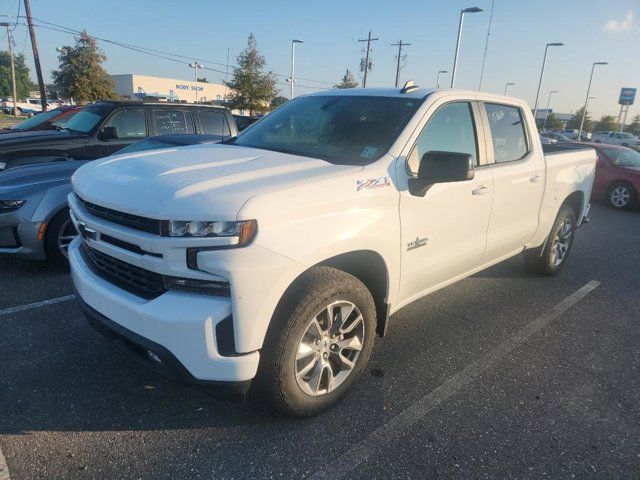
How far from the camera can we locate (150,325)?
218cm

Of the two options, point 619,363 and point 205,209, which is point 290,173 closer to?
point 205,209

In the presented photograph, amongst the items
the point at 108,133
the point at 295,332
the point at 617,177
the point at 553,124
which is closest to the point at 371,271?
the point at 295,332

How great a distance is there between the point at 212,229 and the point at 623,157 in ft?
41.1

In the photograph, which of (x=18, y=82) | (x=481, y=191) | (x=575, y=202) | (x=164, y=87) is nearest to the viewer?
(x=481, y=191)

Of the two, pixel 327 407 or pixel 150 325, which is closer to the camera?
pixel 150 325

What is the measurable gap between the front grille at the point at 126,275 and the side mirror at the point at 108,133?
499cm

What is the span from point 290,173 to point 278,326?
829 mm

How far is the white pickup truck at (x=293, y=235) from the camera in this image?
7.00ft

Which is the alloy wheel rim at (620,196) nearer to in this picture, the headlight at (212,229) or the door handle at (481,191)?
the door handle at (481,191)

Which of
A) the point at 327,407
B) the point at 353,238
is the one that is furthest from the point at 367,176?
the point at 327,407

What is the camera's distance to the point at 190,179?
2.35m

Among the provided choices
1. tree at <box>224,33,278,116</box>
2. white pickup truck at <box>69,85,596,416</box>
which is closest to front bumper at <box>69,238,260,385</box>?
white pickup truck at <box>69,85,596,416</box>

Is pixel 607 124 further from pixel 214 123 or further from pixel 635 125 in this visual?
pixel 214 123

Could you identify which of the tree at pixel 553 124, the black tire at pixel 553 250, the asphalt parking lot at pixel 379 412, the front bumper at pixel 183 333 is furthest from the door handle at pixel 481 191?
the tree at pixel 553 124
